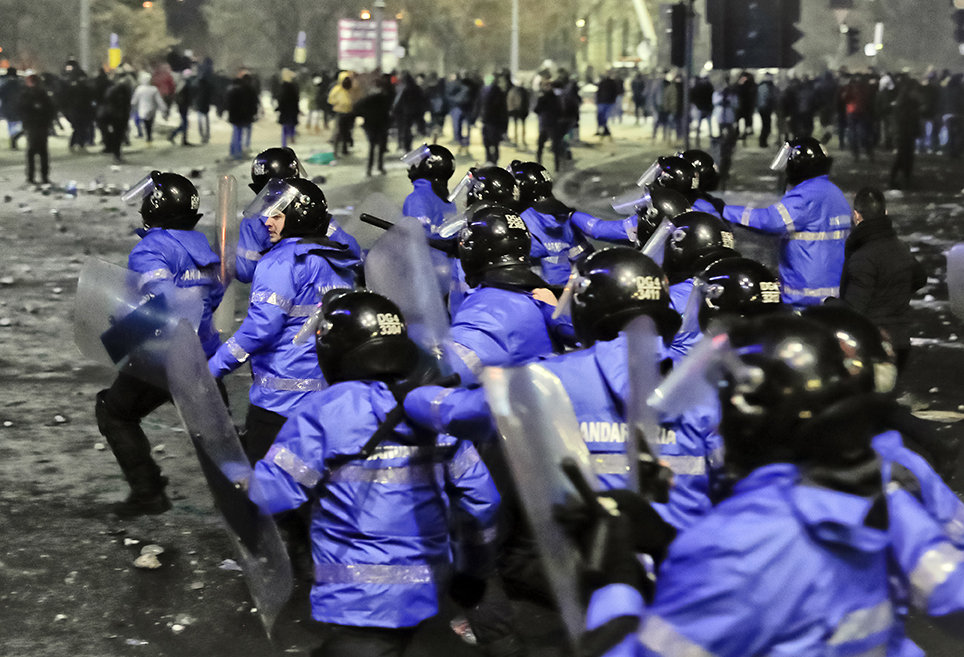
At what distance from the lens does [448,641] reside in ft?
17.4

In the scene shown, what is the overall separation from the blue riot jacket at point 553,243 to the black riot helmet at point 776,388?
561 cm

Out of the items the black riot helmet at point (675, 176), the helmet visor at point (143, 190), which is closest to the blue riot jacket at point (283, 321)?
the helmet visor at point (143, 190)

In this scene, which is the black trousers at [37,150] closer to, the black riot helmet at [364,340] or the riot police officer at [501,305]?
the riot police officer at [501,305]

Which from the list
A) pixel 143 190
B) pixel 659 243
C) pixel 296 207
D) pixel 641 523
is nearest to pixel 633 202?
pixel 659 243

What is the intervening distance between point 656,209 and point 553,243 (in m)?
1.28

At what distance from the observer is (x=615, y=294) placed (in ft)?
12.8

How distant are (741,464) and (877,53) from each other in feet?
189

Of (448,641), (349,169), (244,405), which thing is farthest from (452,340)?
(349,169)

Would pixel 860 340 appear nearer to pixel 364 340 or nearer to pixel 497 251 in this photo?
pixel 364 340

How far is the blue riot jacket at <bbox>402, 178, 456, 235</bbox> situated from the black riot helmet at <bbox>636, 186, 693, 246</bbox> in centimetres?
221

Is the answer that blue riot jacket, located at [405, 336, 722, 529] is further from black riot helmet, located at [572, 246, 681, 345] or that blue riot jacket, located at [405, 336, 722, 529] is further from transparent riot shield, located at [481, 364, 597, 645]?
transparent riot shield, located at [481, 364, 597, 645]

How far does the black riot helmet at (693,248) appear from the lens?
575 cm

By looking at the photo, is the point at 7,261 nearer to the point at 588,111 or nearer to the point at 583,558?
the point at 583,558

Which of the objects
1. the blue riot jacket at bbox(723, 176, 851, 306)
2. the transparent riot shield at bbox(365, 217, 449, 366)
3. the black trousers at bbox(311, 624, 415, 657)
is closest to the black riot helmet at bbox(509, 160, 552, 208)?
the blue riot jacket at bbox(723, 176, 851, 306)
